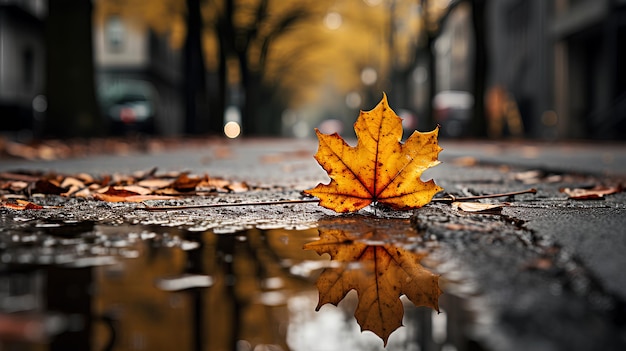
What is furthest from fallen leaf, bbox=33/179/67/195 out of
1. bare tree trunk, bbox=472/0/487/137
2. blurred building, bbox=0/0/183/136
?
bare tree trunk, bbox=472/0/487/137

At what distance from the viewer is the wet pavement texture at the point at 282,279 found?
975 millimetres

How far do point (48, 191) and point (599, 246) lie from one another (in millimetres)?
2403

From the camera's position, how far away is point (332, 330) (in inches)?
40.2

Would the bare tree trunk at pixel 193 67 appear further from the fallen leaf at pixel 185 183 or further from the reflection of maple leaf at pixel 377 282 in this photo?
the reflection of maple leaf at pixel 377 282

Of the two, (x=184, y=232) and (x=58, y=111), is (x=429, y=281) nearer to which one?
(x=184, y=232)

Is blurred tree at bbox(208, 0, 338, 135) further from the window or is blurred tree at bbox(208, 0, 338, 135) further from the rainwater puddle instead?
the rainwater puddle

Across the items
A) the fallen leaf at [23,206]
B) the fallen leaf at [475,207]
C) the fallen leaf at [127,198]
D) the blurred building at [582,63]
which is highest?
the blurred building at [582,63]

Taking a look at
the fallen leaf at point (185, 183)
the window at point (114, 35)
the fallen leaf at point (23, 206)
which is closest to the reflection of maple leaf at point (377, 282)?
the fallen leaf at point (23, 206)

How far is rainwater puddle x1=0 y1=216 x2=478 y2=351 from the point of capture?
97cm

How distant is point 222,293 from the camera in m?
1.24

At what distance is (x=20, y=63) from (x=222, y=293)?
30.8 m

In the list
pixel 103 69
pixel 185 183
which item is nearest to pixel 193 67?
pixel 185 183

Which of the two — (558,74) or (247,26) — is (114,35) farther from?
(558,74)

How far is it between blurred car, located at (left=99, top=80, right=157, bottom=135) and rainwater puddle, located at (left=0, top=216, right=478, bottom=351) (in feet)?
69.7
